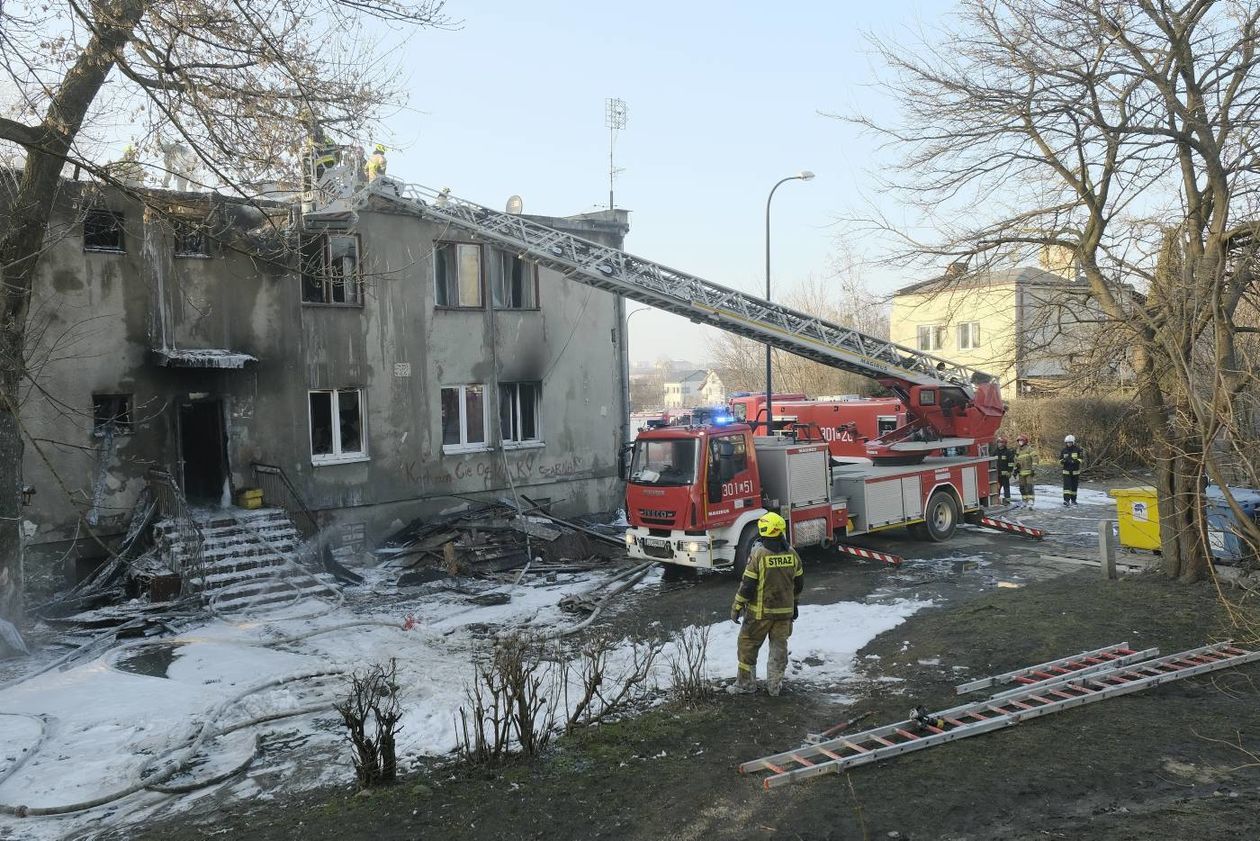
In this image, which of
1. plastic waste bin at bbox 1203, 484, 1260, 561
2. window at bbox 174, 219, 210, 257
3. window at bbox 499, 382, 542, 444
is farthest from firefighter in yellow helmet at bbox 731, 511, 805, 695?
window at bbox 499, 382, 542, 444

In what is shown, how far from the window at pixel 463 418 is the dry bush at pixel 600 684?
933 centimetres

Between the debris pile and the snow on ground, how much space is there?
2.05 meters

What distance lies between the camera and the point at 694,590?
45.7 feet

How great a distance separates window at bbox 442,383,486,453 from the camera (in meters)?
18.9

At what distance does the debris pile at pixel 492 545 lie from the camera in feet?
51.8

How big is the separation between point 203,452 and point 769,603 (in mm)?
11696

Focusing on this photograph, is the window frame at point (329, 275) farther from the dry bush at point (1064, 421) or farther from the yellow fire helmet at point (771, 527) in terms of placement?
the dry bush at point (1064, 421)

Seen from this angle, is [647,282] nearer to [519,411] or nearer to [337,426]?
[519,411]

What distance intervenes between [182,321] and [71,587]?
4.53 meters

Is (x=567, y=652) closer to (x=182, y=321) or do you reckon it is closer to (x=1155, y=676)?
(x=1155, y=676)

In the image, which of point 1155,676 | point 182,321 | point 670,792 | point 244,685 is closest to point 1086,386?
point 1155,676

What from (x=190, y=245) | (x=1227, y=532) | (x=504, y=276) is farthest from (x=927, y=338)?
(x=190, y=245)

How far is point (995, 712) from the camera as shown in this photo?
25.0 feet

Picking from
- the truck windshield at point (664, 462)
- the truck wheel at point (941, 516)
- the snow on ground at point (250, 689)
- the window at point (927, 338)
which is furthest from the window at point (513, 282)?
the window at point (927, 338)
